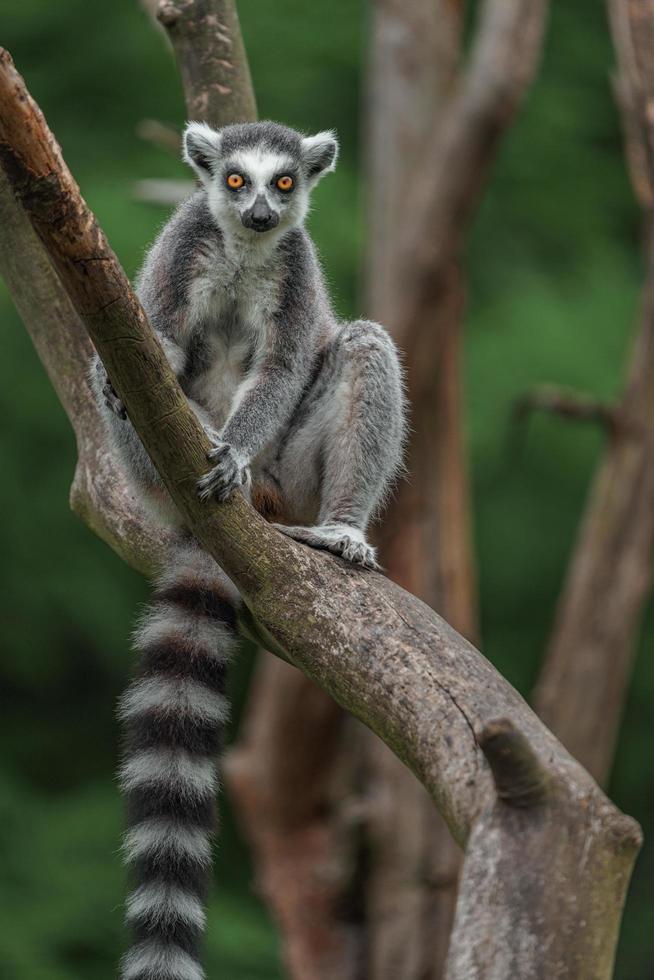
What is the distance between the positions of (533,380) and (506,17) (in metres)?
2.31

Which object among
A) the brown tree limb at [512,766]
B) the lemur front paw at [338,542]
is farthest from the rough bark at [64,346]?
the brown tree limb at [512,766]

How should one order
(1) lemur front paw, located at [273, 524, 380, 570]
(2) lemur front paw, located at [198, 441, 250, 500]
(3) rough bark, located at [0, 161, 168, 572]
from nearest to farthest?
(2) lemur front paw, located at [198, 441, 250, 500] → (1) lemur front paw, located at [273, 524, 380, 570] → (3) rough bark, located at [0, 161, 168, 572]

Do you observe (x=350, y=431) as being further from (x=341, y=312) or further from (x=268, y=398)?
(x=341, y=312)

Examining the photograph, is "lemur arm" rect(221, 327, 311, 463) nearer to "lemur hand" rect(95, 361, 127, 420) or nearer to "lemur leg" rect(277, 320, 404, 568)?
"lemur leg" rect(277, 320, 404, 568)

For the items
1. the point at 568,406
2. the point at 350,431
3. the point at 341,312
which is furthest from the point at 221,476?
the point at 341,312

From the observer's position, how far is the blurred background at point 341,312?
8.19 m

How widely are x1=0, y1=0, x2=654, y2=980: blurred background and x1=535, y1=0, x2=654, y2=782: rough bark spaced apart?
3.49ft

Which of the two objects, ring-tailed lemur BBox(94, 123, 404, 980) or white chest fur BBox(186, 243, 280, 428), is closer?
ring-tailed lemur BBox(94, 123, 404, 980)

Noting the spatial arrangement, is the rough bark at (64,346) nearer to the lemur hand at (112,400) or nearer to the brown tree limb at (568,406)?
the lemur hand at (112,400)

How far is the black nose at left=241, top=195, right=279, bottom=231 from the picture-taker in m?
4.03

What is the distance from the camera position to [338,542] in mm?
3818

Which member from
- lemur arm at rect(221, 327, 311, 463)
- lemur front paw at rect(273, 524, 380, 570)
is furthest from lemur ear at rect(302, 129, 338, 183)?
lemur front paw at rect(273, 524, 380, 570)

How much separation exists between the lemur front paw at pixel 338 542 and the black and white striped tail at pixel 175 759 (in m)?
0.28

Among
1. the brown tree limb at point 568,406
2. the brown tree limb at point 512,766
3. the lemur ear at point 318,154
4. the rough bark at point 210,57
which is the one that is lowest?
the brown tree limb at point 512,766
